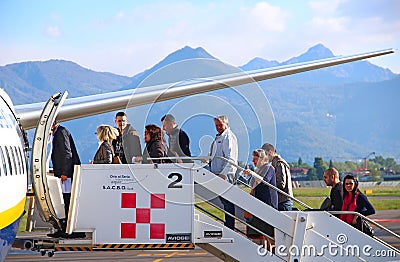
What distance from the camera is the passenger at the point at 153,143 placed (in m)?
10.0

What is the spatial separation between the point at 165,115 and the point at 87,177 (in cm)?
155

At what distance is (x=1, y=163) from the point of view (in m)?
7.57

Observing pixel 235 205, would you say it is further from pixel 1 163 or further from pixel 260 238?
pixel 1 163

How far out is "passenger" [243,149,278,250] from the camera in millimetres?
10828

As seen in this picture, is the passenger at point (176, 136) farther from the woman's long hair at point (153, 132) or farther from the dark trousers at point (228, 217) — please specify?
the dark trousers at point (228, 217)

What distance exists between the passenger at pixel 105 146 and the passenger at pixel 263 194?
6.66ft

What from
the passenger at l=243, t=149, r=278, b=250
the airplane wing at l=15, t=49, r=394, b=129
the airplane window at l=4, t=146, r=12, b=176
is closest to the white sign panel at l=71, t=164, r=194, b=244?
the airplane window at l=4, t=146, r=12, b=176

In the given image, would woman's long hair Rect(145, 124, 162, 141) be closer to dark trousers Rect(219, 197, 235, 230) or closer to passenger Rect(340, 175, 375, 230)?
dark trousers Rect(219, 197, 235, 230)

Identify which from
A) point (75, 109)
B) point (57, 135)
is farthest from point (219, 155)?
point (75, 109)

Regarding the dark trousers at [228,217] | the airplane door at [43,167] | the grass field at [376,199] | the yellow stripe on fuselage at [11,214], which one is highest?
the airplane door at [43,167]

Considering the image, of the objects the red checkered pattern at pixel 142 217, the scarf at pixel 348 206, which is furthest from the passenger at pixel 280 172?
the red checkered pattern at pixel 142 217

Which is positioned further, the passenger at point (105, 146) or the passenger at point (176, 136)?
the passenger at point (105, 146)

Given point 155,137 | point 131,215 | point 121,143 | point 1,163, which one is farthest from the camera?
point 121,143

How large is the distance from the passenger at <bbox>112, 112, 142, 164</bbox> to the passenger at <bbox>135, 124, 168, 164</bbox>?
6.9 inches
